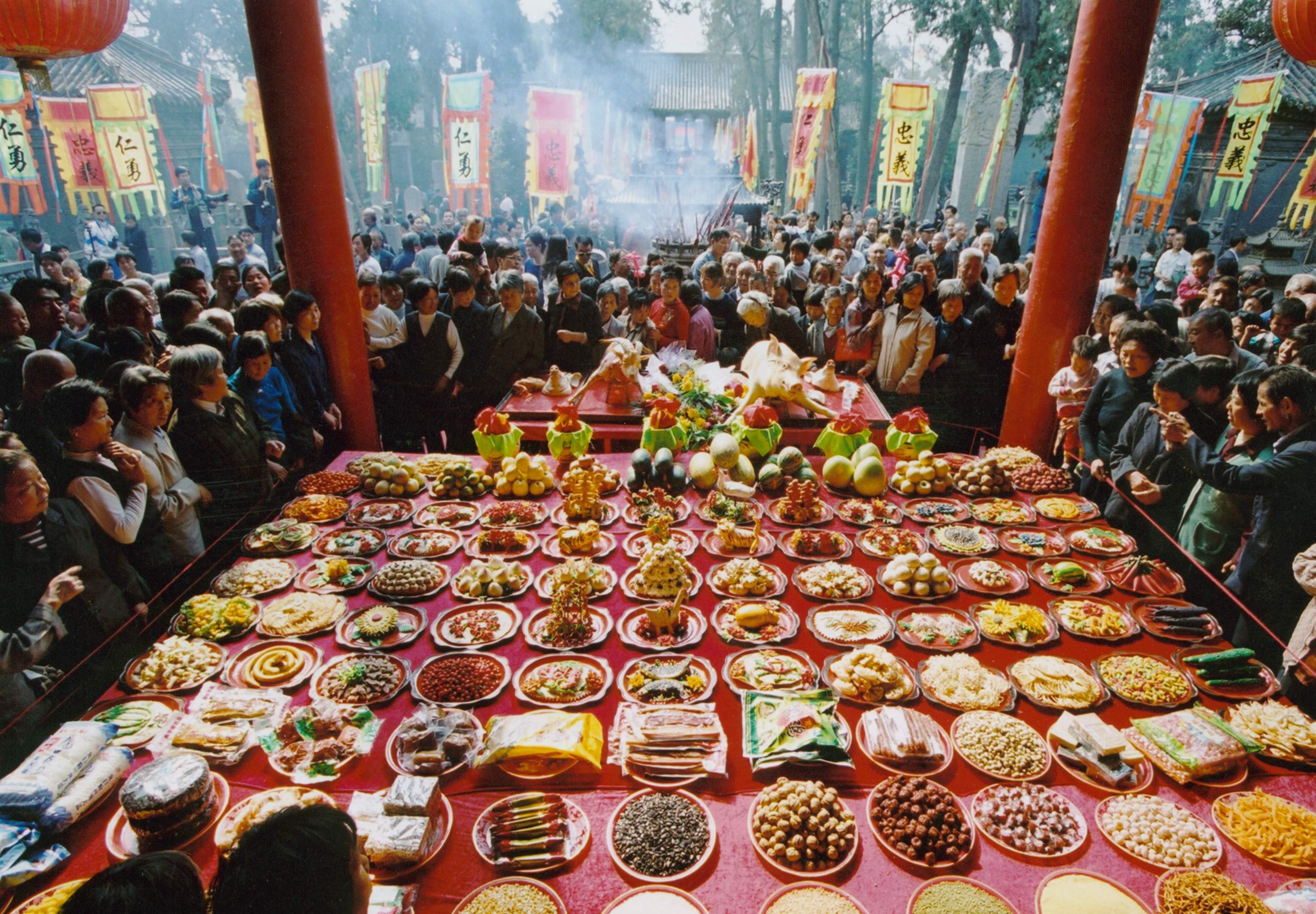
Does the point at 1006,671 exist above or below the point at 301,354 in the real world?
below

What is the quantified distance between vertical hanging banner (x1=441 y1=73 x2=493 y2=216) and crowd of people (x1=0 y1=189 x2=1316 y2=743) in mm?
1830

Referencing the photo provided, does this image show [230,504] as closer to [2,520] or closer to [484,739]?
[2,520]

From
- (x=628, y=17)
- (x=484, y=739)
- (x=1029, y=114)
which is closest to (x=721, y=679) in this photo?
(x=484, y=739)

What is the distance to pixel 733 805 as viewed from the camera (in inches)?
106

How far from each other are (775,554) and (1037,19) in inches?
684

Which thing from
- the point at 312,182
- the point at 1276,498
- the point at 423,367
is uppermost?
the point at 312,182

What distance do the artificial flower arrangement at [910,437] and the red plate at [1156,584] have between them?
164 centimetres

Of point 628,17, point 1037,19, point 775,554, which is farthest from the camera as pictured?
point 628,17

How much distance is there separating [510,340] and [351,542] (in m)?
2.97

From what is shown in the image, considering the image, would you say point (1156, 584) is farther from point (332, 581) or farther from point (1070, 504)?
point (332, 581)

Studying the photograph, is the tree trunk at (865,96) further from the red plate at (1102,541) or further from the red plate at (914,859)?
the red plate at (914,859)

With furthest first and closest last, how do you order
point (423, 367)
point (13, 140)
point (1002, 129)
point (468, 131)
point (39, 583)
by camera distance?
point (1002, 129)
point (13, 140)
point (468, 131)
point (423, 367)
point (39, 583)

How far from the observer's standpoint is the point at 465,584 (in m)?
3.88

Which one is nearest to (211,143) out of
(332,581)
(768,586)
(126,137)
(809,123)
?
(126,137)
